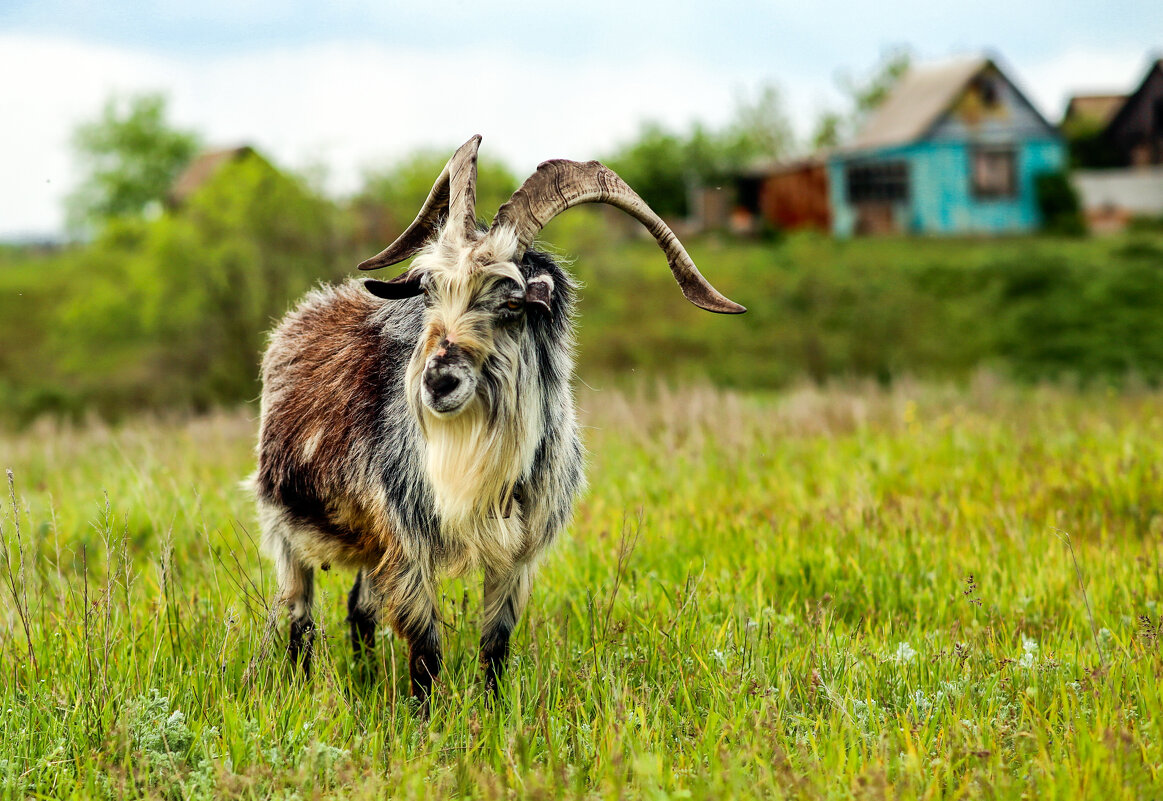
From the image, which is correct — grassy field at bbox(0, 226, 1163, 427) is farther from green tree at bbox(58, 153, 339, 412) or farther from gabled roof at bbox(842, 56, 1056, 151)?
gabled roof at bbox(842, 56, 1056, 151)

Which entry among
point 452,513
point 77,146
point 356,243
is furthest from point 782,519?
point 77,146

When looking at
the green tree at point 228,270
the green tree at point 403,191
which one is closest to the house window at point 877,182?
the green tree at point 403,191

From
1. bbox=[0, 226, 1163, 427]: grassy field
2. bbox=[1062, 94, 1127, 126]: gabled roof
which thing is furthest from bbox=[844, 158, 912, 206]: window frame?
bbox=[0, 226, 1163, 427]: grassy field

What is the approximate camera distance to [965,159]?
40.0 metres

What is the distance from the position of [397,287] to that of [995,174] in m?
41.2

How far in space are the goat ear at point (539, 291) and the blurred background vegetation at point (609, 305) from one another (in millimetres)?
9611

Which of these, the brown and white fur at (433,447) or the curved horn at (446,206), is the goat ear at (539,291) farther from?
the curved horn at (446,206)

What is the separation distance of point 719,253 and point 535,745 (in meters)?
36.4

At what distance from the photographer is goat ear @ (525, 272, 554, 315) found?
3.73m

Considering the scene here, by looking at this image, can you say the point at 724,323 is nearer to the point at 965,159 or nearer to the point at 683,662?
the point at 965,159

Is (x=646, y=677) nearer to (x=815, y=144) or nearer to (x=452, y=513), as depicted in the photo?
(x=452, y=513)

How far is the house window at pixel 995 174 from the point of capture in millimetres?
40125

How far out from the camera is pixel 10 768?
3242 millimetres

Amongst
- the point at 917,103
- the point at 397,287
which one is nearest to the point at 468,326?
the point at 397,287
